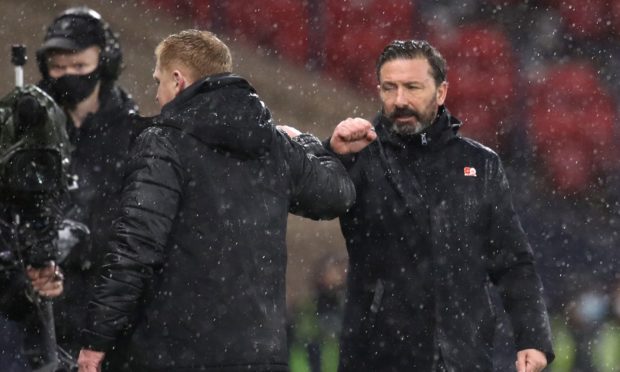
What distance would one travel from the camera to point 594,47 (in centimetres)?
1076

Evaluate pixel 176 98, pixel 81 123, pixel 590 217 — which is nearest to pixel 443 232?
pixel 176 98

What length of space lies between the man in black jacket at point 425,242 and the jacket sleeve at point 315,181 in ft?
0.59

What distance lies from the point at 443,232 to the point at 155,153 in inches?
47.5

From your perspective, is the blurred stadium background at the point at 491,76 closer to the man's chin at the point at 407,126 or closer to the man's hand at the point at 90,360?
the man's chin at the point at 407,126

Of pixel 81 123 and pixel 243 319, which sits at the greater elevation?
pixel 81 123

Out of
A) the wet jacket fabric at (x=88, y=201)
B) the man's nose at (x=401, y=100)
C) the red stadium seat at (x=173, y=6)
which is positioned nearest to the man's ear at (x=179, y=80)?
the man's nose at (x=401, y=100)

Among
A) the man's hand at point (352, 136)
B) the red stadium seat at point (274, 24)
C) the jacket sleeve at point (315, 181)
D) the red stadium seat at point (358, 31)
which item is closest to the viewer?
the jacket sleeve at point (315, 181)

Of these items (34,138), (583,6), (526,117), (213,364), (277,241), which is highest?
(583,6)

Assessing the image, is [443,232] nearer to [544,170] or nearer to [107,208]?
[107,208]

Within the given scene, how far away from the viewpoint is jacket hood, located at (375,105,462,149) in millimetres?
4910

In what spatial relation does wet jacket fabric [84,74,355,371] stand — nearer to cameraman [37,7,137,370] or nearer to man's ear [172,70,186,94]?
man's ear [172,70,186,94]

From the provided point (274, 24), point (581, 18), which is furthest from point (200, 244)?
point (581, 18)

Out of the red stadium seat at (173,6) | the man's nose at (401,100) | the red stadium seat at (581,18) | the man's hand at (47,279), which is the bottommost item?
the man's hand at (47,279)

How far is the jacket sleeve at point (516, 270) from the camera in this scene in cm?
491
